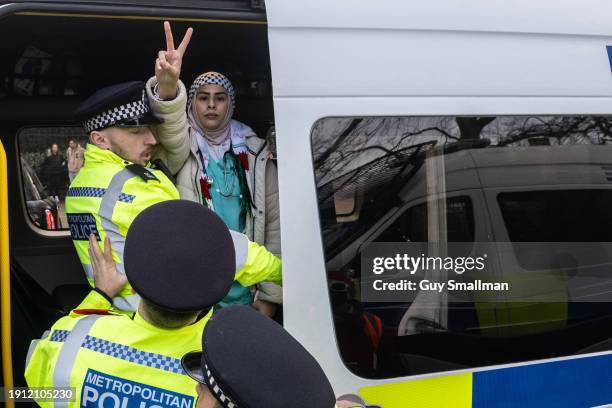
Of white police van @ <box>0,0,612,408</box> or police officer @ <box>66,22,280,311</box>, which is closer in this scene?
white police van @ <box>0,0,612,408</box>

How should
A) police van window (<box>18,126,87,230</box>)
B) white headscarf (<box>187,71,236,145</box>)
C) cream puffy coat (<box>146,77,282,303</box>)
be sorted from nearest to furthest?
cream puffy coat (<box>146,77,282,303</box>) < white headscarf (<box>187,71,236,145</box>) < police van window (<box>18,126,87,230</box>)

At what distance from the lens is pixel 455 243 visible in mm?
2311

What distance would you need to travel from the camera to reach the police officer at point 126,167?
2332 mm

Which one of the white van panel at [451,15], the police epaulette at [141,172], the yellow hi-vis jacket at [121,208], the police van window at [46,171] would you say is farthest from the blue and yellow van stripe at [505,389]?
the police van window at [46,171]

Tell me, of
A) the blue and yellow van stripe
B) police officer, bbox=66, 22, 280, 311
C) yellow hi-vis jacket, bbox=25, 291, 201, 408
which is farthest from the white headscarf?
yellow hi-vis jacket, bbox=25, 291, 201, 408

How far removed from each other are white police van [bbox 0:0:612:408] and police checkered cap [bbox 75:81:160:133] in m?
0.30

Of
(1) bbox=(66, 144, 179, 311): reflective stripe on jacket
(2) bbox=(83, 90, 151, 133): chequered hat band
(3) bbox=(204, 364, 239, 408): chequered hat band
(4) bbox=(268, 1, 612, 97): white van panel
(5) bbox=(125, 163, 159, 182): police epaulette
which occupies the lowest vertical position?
(3) bbox=(204, 364, 239, 408): chequered hat band

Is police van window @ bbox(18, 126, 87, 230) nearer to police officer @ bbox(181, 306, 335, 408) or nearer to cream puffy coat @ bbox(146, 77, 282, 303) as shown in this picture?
cream puffy coat @ bbox(146, 77, 282, 303)

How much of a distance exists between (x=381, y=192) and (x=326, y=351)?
1.74 feet

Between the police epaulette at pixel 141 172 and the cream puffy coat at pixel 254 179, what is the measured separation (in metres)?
0.24

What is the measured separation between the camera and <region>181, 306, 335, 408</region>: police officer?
1084mm

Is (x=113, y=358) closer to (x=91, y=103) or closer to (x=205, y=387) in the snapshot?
(x=205, y=387)

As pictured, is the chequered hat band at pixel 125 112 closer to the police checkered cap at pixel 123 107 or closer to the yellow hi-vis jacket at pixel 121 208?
the police checkered cap at pixel 123 107

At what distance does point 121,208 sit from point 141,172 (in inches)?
6.0
